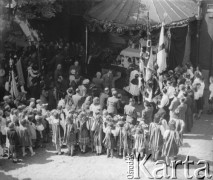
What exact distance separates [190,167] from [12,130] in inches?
206

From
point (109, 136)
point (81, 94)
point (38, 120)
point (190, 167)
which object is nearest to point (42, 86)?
point (81, 94)

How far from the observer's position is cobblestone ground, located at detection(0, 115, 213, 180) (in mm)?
11016

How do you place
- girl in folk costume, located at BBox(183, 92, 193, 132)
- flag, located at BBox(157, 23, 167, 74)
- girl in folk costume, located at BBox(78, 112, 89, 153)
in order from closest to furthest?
girl in folk costume, located at BBox(78, 112, 89, 153) → girl in folk costume, located at BBox(183, 92, 193, 132) → flag, located at BBox(157, 23, 167, 74)

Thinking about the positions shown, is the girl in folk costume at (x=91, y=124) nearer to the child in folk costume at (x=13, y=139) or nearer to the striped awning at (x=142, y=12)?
the child in folk costume at (x=13, y=139)

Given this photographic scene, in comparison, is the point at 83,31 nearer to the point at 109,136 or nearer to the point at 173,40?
the point at 173,40

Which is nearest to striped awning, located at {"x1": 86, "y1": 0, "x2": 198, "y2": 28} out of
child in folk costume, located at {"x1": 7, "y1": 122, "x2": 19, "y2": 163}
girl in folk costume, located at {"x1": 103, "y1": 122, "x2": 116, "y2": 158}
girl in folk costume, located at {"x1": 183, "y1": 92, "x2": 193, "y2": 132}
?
girl in folk costume, located at {"x1": 183, "y1": 92, "x2": 193, "y2": 132}

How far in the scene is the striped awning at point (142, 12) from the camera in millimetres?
16728

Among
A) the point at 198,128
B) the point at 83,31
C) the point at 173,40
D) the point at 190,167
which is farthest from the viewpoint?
the point at 83,31

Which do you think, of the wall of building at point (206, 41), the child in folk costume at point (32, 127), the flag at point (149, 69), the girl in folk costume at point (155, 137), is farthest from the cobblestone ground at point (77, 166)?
the wall of building at point (206, 41)

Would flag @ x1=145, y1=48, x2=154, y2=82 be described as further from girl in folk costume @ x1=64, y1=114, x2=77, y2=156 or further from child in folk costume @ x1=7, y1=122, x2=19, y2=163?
child in folk costume @ x1=7, y1=122, x2=19, y2=163

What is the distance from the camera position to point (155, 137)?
457 inches

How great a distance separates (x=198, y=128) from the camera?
47.1 feet

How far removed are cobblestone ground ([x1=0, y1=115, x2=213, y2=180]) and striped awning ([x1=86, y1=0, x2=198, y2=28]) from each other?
6.03 metres

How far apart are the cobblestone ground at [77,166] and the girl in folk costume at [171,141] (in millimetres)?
485
